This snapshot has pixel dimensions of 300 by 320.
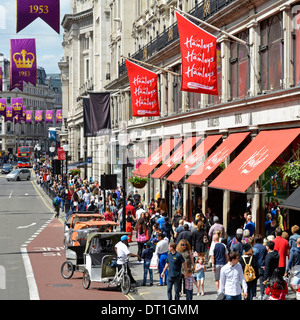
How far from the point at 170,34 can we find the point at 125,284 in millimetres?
23009

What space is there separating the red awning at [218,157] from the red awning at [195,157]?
1.38 meters

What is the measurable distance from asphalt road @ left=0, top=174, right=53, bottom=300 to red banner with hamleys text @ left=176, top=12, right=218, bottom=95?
27.4 feet

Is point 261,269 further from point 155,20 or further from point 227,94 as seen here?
point 155,20

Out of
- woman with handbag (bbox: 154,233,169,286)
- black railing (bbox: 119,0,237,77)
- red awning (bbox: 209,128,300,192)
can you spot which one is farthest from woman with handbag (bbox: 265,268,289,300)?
black railing (bbox: 119,0,237,77)

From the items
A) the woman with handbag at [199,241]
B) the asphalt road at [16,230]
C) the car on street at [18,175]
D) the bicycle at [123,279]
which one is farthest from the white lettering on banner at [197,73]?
the car on street at [18,175]

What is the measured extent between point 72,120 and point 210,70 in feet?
251

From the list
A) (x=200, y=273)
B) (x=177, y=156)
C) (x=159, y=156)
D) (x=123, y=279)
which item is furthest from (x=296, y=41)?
(x=159, y=156)

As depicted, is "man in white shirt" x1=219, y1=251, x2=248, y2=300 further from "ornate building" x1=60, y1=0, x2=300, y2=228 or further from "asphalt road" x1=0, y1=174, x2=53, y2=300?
"ornate building" x1=60, y1=0, x2=300, y2=228

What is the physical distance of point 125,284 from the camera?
1806cm

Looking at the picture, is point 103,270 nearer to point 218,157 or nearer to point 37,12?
point 218,157

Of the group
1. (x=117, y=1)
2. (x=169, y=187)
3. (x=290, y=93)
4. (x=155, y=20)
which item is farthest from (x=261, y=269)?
(x=117, y=1)

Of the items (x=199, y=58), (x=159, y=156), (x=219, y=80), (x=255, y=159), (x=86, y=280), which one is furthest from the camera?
(x=159, y=156)

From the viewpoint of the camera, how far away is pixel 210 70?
23109 millimetres

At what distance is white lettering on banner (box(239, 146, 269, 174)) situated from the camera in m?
21.9
